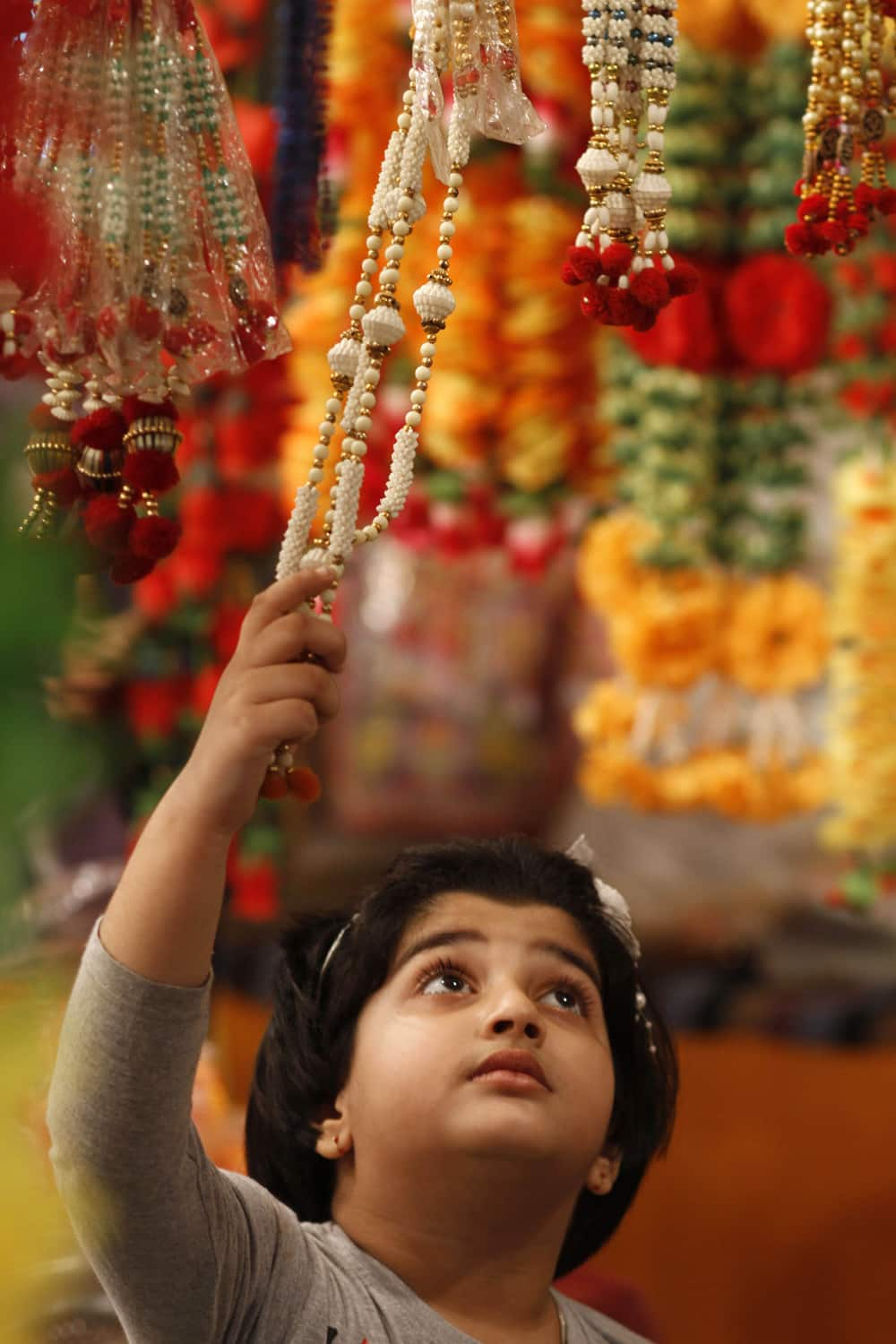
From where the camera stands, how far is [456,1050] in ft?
3.00

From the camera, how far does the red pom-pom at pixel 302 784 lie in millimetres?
754

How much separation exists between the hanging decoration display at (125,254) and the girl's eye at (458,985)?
29cm

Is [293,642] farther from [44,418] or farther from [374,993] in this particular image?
[374,993]

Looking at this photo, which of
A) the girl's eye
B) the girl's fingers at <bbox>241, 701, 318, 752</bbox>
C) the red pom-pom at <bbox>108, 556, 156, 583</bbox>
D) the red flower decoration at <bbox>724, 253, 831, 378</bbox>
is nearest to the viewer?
the girl's fingers at <bbox>241, 701, 318, 752</bbox>

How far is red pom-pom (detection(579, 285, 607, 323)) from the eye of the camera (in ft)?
2.66

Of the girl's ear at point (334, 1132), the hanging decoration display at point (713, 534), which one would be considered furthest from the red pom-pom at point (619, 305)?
the hanging decoration display at point (713, 534)

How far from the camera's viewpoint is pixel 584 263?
81 centimetres

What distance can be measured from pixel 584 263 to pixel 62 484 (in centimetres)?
25

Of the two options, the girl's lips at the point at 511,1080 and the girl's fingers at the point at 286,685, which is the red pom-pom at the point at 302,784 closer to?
the girl's fingers at the point at 286,685

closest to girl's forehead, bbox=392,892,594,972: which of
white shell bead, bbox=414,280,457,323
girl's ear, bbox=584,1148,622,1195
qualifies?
girl's ear, bbox=584,1148,622,1195

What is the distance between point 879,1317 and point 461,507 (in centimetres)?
131

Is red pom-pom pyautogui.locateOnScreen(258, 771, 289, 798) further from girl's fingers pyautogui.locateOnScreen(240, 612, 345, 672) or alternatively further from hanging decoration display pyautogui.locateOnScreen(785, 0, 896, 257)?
hanging decoration display pyautogui.locateOnScreen(785, 0, 896, 257)

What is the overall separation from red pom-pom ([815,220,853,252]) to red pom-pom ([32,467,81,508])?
373 millimetres

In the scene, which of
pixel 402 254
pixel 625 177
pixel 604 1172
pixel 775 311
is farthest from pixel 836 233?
pixel 775 311
